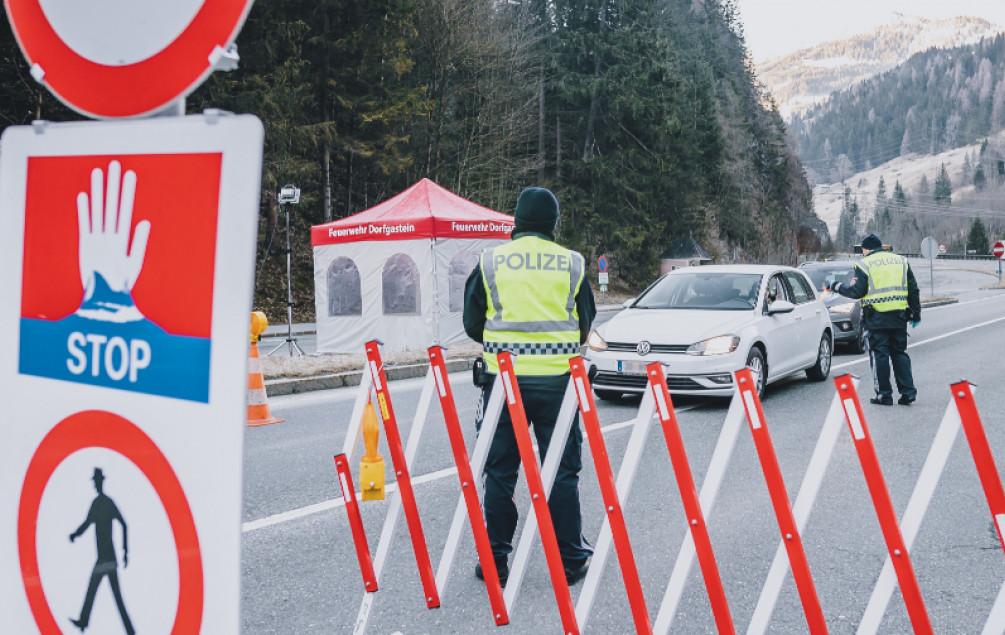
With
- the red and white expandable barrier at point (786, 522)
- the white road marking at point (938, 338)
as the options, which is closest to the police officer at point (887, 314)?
the white road marking at point (938, 338)

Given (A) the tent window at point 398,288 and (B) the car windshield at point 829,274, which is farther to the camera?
(B) the car windshield at point 829,274

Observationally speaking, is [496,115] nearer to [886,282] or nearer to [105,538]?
[886,282]

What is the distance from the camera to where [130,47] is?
1.60 meters

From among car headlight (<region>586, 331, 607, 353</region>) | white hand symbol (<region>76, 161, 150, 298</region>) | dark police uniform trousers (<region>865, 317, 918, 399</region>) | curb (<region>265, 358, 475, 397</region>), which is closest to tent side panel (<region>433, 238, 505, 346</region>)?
curb (<region>265, 358, 475, 397</region>)

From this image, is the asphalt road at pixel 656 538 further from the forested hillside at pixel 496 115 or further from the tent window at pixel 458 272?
the forested hillside at pixel 496 115

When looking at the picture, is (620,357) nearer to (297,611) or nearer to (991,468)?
(297,611)

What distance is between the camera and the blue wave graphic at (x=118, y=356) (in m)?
1.47

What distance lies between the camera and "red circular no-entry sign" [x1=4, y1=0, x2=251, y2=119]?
1.55 m

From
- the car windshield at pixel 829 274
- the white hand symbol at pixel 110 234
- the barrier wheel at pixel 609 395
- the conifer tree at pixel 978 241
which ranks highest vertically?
the white hand symbol at pixel 110 234

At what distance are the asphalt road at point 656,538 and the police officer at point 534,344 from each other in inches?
13.4

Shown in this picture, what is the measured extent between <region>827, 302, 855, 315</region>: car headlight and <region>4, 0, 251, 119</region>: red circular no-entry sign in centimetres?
1611

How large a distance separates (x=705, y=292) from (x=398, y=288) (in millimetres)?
7333

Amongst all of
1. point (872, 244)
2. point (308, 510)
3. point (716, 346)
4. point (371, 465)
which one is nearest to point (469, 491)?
point (371, 465)

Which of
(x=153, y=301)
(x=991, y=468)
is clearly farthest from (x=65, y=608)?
(x=991, y=468)
